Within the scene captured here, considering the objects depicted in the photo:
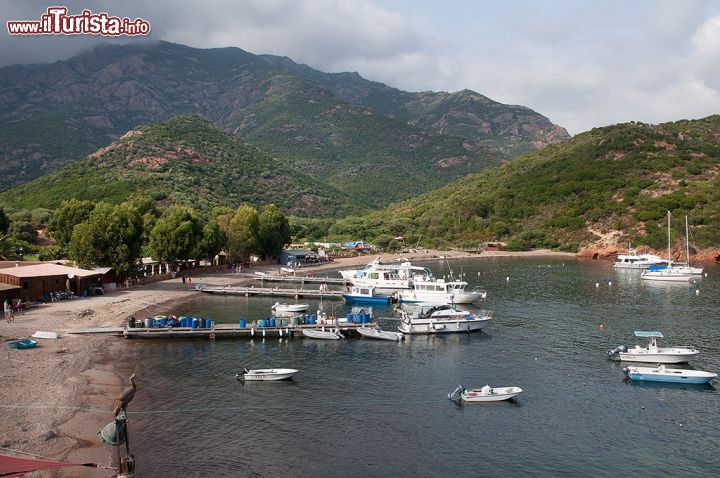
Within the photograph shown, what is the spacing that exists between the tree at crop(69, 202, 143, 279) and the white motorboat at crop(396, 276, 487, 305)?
117 feet

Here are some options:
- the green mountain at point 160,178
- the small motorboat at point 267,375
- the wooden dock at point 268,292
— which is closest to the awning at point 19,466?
the small motorboat at point 267,375

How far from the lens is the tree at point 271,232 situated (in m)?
114

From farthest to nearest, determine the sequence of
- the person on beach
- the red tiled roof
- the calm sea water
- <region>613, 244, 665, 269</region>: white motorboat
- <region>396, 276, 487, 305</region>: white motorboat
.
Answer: <region>613, 244, 665, 269</region>: white motorboat
<region>396, 276, 487, 305</region>: white motorboat
the red tiled roof
the person on beach
the calm sea water

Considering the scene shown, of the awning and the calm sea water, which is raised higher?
the awning

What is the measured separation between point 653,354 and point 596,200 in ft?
408

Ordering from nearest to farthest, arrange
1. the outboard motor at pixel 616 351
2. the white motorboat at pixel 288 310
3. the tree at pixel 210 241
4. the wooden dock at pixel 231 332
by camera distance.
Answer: the outboard motor at pixel 616 351
the wooden dock at pixel 231 332
the white motorboat at pixel 288 310
the tree at pixel 210 241

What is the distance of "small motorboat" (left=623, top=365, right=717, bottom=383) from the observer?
128ft

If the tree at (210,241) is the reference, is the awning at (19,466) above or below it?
below

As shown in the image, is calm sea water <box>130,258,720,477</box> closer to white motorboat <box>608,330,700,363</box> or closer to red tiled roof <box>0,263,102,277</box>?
white motorboat <box>608,330,700,363</box>

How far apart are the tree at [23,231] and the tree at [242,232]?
35.1 meters

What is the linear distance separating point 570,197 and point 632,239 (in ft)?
104

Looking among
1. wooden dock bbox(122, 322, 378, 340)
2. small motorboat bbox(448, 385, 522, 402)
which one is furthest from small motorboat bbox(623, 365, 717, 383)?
wooden dock bbox(122, 322, 378, 340)

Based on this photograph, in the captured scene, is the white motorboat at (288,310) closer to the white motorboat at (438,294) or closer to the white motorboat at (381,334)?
the white motorboat at (381,334)

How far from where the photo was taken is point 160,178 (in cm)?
14800
